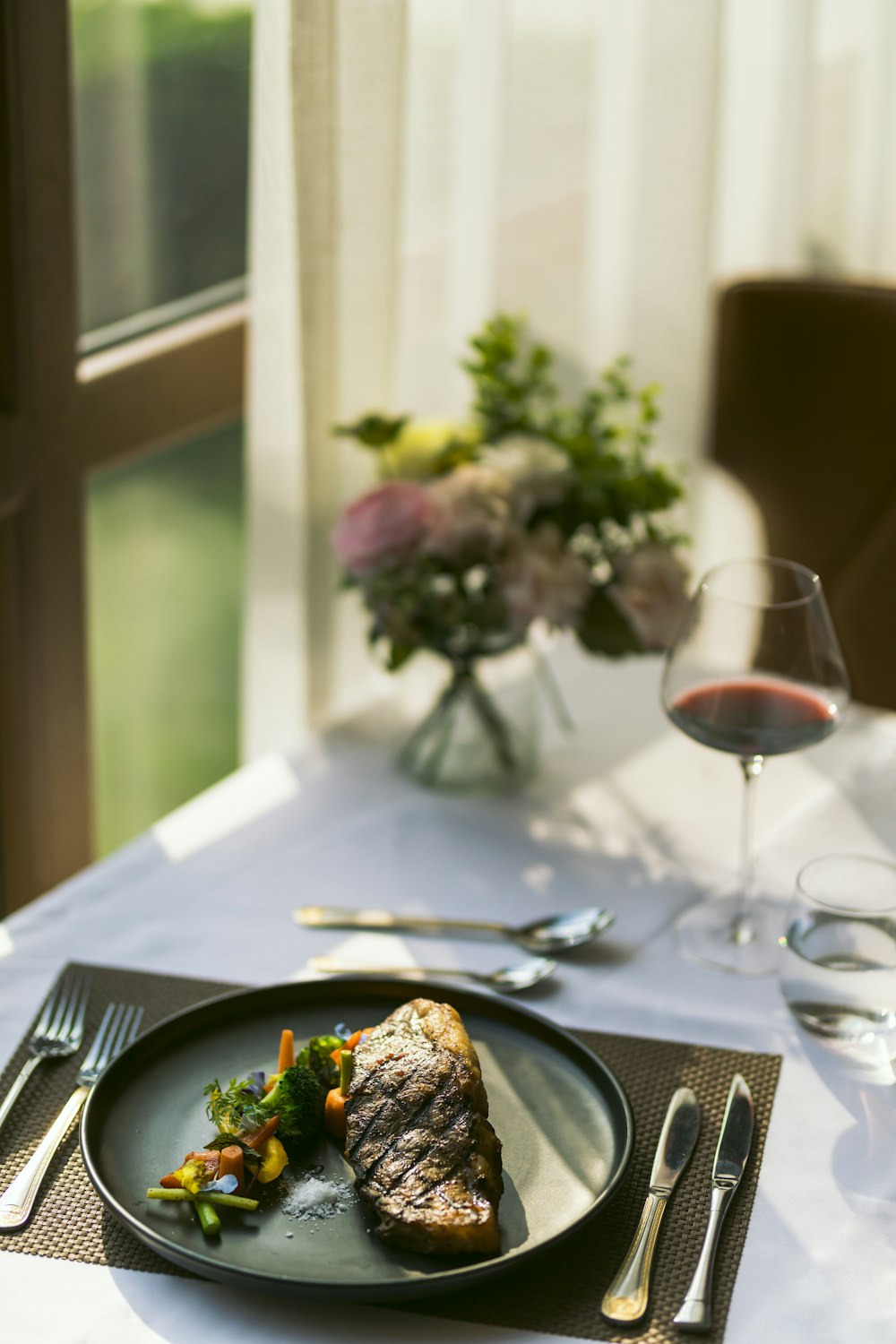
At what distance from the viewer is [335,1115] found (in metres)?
0.96

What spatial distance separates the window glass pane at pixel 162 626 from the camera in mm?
2031

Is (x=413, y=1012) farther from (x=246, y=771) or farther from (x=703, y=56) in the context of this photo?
(x=703, y=56)

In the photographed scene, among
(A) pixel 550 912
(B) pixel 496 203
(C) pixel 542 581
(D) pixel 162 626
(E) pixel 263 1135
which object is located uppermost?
(B) pixel 496 203

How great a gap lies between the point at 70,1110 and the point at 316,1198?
0.63ft

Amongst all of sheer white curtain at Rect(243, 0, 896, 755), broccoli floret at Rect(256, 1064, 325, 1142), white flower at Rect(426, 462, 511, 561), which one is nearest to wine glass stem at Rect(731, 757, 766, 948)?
white flower at Rect(426, 462, 511, 561)

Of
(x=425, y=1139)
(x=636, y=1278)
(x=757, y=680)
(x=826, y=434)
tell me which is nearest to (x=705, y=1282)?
(x=636, y=1278)

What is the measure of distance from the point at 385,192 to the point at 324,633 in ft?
1.80

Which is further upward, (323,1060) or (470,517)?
(470,517)

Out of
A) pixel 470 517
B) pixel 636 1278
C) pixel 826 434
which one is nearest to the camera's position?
pixel 636 1278

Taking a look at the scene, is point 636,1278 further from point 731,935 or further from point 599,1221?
point 731,935

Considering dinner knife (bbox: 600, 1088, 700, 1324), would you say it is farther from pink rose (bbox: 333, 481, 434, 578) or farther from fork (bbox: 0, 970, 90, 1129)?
pink rose (bbox: 333, 481, 434, 578)

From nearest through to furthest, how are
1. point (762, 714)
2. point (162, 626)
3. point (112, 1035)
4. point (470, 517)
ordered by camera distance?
1. point (112, 1035)
2. point (762, 714)
3. point (470, 517)
4. point (162, 626)

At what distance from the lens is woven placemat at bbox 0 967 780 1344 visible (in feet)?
2.79

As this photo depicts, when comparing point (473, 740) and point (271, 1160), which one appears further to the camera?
point (473, 740)
